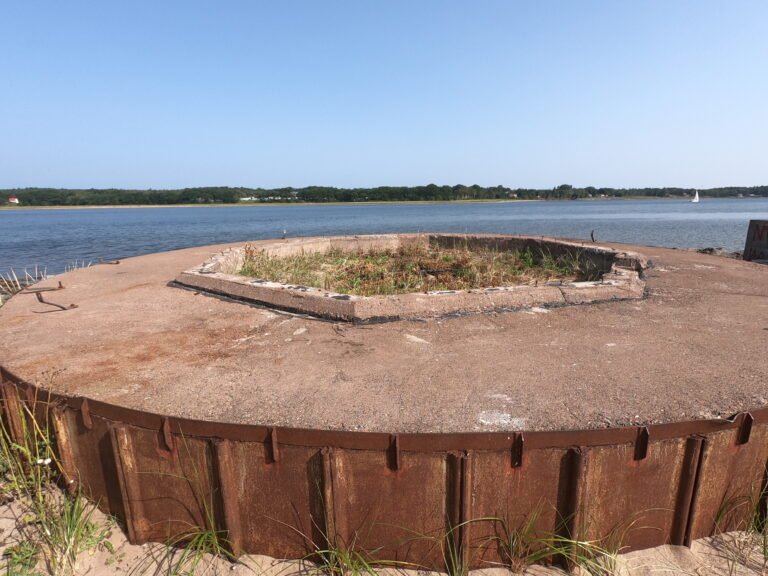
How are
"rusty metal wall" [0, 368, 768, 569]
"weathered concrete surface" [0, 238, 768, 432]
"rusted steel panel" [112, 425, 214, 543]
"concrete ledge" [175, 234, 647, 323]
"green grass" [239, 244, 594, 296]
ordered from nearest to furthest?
"rusty metal wall" [0, 368, 768, 569] → "rusted steel panel" [112, 425, 214, 543] → "weathered concrete surface" [0, 238, 768, 432] → "concrete ledge" [175, 234, 647, 323] → "green grass" [239, 244, 594, 296]

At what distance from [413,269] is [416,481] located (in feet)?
23.3

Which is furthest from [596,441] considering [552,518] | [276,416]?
[276,416]

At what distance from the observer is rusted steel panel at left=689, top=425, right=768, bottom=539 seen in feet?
8.63

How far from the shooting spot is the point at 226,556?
269 cm

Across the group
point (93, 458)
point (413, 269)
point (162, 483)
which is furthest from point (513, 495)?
point (413, 269)

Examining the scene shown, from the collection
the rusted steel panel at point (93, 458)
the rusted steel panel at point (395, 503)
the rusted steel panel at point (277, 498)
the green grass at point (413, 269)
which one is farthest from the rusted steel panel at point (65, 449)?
the green grass at point (413, 269)

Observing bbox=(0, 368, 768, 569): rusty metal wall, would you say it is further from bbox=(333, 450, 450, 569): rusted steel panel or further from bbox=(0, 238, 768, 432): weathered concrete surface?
bbox=(0, 238, 768, 432): weathered concrete surface

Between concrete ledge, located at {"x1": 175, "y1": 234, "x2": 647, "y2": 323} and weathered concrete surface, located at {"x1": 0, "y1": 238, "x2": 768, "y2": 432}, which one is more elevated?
concrete ledge, located at {"x1": 175, "y1": 234, "x2": 647, "y2": 323}

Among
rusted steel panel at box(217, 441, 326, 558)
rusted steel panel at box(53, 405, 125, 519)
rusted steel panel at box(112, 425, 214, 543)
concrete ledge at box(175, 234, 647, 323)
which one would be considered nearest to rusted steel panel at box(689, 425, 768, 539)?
rusted steel panel at box(217, 441, 326, 558)

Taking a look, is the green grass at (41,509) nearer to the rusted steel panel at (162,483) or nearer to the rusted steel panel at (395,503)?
the rusted steel panel at (162,483)

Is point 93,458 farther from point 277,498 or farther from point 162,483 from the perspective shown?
point 277,498

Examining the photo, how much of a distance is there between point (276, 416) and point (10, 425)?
2.08m

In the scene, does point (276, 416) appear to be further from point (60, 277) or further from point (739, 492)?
point (60, 277)

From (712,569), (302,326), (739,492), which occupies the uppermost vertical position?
(302,326)
